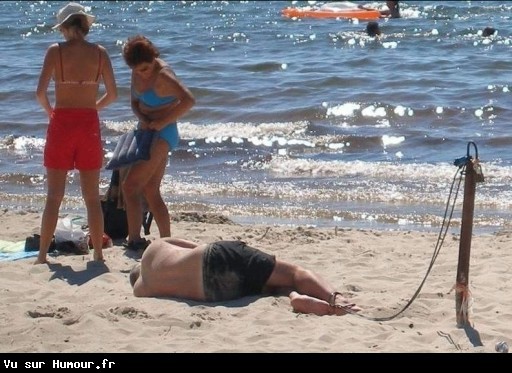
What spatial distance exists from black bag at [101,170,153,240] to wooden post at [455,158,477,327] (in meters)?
2.88

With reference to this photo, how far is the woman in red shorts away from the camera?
6582mm

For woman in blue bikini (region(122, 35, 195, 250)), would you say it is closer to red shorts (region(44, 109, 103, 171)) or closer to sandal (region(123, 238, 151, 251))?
sandal (region(123, 238, 151, 251))

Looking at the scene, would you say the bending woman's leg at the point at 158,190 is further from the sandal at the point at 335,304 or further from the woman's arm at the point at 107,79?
the sandal at the point at 335,304

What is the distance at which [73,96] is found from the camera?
6633 millimetres

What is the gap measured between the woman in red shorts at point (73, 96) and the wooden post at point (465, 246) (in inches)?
97.2

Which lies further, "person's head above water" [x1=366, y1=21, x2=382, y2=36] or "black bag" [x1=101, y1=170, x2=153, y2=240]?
"person's head above water" [x1=366, y1=21, x2=382, y2=36]

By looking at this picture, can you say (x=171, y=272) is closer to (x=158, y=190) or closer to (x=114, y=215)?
(x=158, y=190)

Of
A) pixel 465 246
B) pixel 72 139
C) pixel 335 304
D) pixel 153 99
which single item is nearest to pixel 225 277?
pixel 335 304

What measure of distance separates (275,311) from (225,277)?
0.36 meters

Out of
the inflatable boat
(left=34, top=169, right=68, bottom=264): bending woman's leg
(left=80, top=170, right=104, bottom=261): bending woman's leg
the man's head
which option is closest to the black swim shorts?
the man's head
